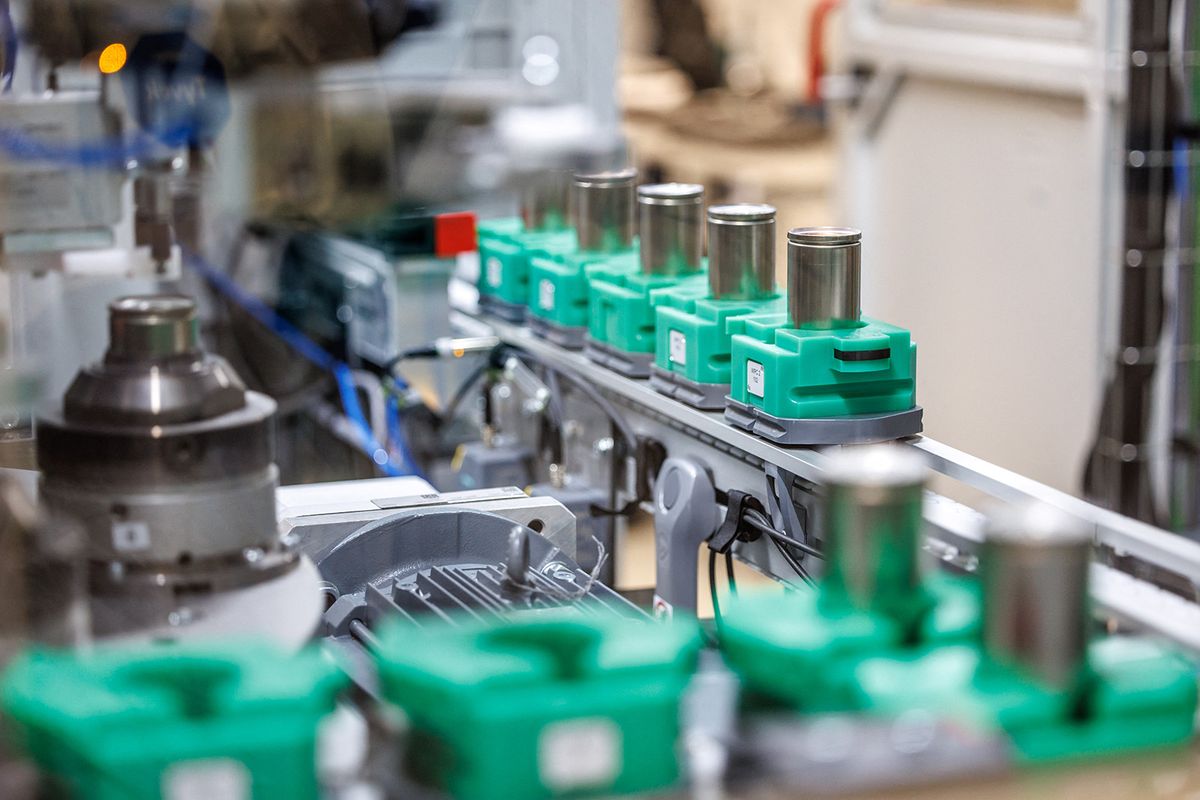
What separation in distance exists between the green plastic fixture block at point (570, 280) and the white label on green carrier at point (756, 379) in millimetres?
410

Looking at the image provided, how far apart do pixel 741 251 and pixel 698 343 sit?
12 centimetres

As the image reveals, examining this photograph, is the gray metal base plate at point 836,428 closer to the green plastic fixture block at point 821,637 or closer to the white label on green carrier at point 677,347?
the white label on green carrier at point 677,347

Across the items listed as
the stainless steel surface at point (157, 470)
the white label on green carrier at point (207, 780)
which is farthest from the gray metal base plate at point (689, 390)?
the white label on green carrier at point (207, 780)

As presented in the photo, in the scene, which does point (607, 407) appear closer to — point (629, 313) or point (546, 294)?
point (629, 313)

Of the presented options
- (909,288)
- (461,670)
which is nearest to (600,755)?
(461,670)

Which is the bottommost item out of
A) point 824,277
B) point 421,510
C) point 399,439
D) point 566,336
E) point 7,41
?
point 399,439

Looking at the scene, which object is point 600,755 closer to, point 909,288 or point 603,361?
point 603,361

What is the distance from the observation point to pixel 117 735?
3.02 feet

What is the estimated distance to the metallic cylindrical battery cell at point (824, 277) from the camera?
164cm

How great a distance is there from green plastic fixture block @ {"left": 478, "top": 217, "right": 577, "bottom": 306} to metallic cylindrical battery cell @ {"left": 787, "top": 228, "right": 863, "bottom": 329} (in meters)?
0.63

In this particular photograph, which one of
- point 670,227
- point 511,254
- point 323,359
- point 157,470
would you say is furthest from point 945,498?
point 323,359

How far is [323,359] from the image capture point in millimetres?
3055

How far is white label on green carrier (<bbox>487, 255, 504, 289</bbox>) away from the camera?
7.75ft

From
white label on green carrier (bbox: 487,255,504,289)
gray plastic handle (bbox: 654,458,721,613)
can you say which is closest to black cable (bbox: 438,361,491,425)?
white label on green carrier (bbox: 487,255,504,289)
